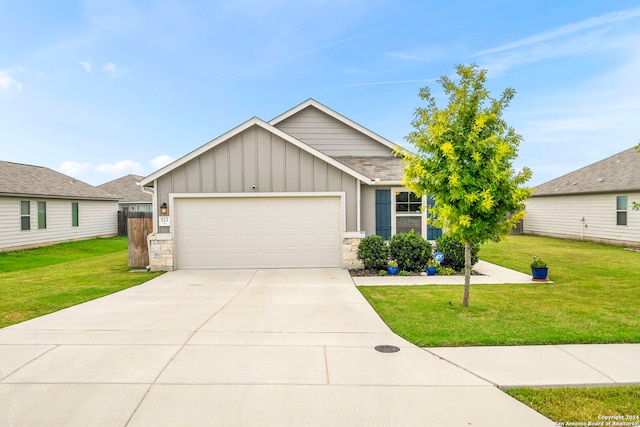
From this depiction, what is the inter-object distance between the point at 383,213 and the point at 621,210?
45.7 ft

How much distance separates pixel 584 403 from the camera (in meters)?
3.29

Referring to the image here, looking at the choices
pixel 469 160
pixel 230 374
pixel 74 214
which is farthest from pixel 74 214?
pixel 469 160

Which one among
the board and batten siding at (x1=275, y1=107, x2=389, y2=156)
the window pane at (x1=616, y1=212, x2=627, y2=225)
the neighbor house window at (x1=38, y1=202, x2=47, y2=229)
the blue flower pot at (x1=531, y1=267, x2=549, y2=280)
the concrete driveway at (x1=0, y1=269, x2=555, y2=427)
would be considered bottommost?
the concrete driveway at (x1=0, y1=269, x2=555, y2=427)

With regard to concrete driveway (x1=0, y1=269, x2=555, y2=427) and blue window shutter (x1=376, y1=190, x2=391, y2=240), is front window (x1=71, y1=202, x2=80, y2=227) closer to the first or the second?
concrete driveway (x1=0, y1=269, x2=555, y2=427)

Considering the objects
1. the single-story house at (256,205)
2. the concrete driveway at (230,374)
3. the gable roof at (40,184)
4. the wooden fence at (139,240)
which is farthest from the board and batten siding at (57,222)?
the concrete driveway at (230,374)

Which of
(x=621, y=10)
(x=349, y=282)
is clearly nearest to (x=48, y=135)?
(x=349, y=282)

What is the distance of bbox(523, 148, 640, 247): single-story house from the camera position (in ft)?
55.7

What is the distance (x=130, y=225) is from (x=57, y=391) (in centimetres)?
889

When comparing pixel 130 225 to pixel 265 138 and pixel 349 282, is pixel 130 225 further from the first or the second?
pixel 349 282

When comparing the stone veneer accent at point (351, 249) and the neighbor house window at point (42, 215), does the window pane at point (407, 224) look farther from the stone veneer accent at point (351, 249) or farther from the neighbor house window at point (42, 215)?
the neighbor house window at point (42, 215)

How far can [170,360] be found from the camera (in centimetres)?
425

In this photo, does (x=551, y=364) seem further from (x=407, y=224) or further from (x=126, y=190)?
(x=126, y=190)

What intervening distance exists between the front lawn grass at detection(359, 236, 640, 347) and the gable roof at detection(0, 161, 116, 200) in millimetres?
17787

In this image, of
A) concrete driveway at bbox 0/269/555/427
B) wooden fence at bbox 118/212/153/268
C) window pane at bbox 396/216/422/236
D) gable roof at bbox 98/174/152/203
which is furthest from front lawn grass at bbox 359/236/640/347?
gable roof at bbox 98/174/152/203
